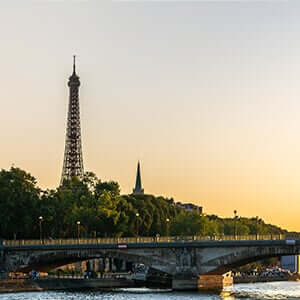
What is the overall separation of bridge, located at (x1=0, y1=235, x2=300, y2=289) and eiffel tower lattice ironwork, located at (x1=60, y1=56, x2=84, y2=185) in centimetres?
6859

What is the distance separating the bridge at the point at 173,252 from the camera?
114 metres

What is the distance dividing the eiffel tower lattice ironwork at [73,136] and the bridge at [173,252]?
6859 centimetres

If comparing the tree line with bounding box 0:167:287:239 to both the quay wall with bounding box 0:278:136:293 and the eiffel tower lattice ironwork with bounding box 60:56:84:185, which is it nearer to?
the quay wall with bounding box 0:278:136:293

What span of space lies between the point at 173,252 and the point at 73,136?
8125cm

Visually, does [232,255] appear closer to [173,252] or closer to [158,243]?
[173,252]

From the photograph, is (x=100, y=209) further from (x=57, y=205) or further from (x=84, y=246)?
(x=84, y=246)

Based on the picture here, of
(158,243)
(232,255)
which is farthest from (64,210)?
(232,255)

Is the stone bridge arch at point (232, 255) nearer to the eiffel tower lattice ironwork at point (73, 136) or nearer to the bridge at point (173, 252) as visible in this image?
the bridge at point (173, 252)

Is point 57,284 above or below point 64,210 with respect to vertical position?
below

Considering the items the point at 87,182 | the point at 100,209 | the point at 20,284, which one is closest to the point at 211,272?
the point at 20,284

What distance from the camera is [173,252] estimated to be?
11850 cm

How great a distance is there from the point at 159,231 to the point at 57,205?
3653 cm

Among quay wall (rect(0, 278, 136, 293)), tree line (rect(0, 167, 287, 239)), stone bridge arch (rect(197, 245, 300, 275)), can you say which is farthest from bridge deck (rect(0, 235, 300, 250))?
tree line (rect(0, 167, 287, 239))

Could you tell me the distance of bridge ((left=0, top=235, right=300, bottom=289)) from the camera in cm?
11450
